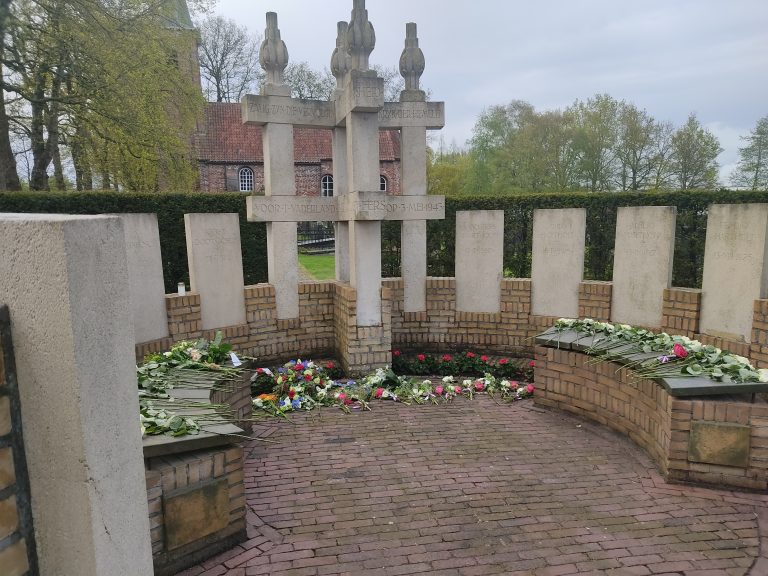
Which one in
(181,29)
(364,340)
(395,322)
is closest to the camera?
(364,340)

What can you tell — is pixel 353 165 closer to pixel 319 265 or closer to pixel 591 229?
pixel 591 229

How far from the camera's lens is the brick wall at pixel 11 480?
1.53 metres

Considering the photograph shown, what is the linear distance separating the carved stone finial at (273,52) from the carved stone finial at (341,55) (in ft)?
2.56

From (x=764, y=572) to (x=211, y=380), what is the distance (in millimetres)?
4394

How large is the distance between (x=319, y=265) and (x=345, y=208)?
14258 millimetres

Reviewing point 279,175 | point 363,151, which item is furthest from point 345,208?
point 279,175

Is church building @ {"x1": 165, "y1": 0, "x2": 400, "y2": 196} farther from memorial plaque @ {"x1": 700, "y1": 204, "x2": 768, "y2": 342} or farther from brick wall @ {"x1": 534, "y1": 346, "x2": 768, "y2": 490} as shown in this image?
brick wall @ {"x1": 534, "y1": 346, "x2": 768, "y2": 490}

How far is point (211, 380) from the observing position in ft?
16.3

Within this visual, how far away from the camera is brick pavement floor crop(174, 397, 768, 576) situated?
141 inches

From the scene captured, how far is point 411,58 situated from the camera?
26.8ft

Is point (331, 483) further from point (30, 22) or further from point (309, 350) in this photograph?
point (30, 22)

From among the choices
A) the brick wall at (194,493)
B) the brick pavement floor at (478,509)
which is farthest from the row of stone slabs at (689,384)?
the brick wall at (194,493)

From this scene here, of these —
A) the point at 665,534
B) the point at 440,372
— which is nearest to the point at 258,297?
the point at 440,372

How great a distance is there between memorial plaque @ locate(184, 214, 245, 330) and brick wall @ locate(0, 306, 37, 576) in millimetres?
6073
